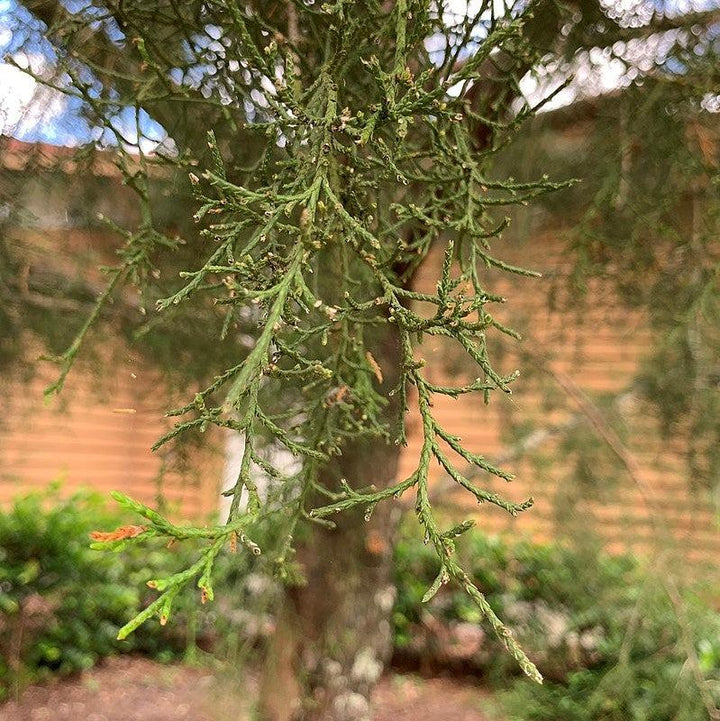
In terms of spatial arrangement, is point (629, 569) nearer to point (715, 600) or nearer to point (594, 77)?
point (715, 600)

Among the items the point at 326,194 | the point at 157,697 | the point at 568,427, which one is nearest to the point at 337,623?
the point at 568,427

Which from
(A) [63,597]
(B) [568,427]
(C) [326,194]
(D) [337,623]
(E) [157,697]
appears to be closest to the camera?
(C) [326,194]

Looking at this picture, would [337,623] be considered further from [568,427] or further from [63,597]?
[63,597]

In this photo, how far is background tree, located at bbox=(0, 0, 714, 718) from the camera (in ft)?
2.74

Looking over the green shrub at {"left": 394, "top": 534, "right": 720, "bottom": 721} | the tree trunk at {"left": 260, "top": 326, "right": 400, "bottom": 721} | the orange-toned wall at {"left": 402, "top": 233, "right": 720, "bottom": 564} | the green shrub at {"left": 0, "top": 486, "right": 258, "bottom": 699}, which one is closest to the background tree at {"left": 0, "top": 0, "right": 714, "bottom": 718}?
the tree trunk at {"left": 260, "top": 326, "right": 400, "bottom": 721}

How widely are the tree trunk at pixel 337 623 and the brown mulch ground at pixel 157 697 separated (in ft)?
2.60

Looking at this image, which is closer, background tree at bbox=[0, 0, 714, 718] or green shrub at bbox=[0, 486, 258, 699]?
background tree at bbox=[0, 0, 714, 718]

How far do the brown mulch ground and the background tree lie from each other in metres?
1.58

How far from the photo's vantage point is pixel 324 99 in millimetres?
1029

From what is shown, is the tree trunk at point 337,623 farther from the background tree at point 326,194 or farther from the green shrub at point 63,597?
the green shrub at point 63,597

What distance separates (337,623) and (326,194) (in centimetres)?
255

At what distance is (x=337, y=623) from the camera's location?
308 centimetres

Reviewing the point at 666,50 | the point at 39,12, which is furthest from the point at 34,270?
the point at 666,50

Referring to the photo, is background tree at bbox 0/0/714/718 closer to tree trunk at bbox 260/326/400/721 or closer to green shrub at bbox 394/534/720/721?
tree trunk at bbox 260/326/400/721
